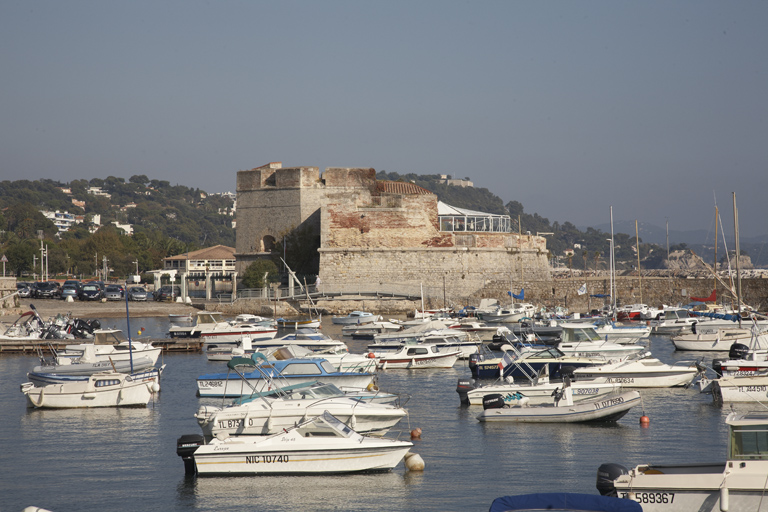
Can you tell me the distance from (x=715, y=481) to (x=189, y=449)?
7.31m

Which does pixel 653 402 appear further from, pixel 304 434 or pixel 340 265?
pixel 340 265

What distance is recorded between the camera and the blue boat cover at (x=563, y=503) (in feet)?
23.2

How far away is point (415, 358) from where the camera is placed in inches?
918

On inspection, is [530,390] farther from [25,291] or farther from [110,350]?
[25,291]

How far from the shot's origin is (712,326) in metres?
30.9

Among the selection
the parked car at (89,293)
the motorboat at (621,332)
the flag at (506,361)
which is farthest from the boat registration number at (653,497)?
the parked car at (89,293)

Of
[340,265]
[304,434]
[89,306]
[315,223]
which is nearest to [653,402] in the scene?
[304,434]

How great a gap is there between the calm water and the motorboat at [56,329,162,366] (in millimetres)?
3054

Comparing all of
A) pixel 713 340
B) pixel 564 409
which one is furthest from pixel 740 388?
pixel 713 340

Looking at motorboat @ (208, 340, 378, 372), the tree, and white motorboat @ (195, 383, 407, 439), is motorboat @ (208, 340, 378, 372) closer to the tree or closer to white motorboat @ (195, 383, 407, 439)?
white motorboat @ (195, 383, 407, 439)

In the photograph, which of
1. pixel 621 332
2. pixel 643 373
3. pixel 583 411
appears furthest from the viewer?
pixel 621 332

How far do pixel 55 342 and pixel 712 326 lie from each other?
24064mm

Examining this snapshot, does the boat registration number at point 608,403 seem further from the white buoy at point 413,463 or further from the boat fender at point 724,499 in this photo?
the boat fender at point 724,499

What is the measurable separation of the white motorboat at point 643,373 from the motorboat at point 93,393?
32.3 ft
